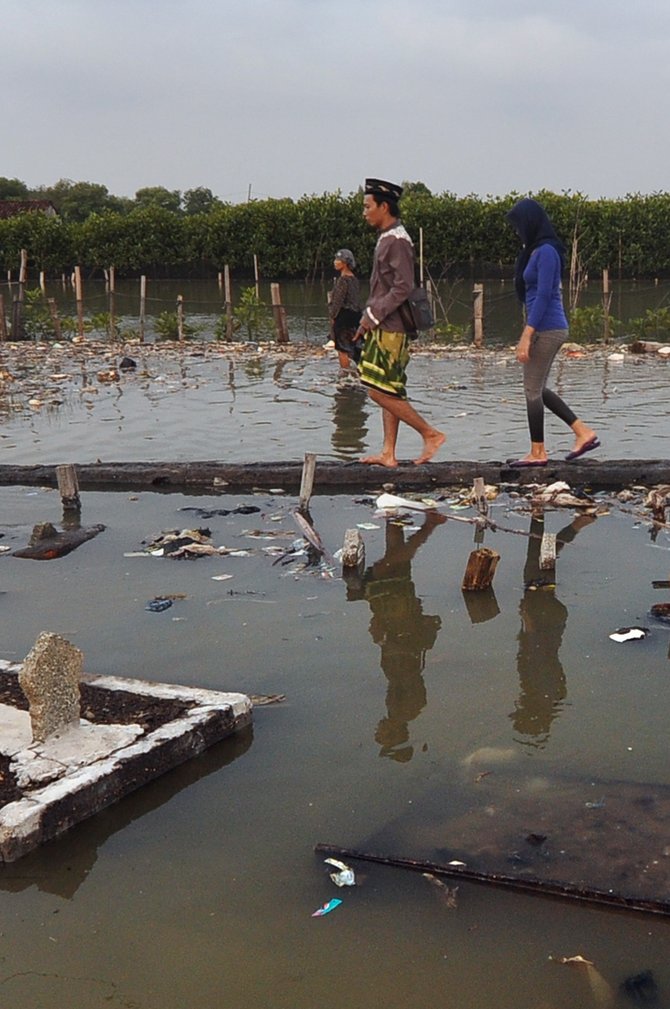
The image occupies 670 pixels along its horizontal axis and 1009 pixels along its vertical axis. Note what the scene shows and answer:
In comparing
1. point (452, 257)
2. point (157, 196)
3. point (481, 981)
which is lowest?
point (481, 981)

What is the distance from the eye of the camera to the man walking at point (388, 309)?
6816 millimetres

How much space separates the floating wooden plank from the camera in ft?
22.6

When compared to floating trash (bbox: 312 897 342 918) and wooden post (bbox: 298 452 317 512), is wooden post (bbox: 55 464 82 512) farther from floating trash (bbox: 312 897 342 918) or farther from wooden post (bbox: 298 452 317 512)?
floating trash (bbox: 312 897 342 918)

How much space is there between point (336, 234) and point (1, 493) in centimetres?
2872

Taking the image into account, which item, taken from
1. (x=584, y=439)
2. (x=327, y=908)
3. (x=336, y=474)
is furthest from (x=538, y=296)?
(x=327, y=908)

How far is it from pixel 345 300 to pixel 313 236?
23176 mm

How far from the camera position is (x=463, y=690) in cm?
400

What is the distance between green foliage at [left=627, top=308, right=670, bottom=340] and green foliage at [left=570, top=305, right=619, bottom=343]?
37 cm

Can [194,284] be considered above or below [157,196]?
below

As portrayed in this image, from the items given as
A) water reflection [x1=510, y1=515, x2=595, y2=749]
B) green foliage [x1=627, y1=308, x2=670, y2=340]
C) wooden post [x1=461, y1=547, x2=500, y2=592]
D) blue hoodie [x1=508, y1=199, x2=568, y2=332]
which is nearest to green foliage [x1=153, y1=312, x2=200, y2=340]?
green foliage [x1=627, y1=308, x2=670, y2=340]

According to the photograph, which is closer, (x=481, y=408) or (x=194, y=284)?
(x=481, y=408)

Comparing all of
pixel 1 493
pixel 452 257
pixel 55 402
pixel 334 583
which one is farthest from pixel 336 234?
pixel 334 583

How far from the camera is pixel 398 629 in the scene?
4652 millimetres

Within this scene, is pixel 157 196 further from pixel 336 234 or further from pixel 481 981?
pixel 481 981
